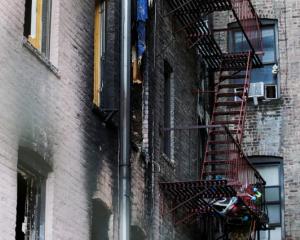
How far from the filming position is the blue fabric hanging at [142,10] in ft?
57.9

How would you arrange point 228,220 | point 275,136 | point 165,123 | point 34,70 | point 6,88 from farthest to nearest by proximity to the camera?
point 275,136
point 228,220
point 165,123
point 34,70
point 6,88

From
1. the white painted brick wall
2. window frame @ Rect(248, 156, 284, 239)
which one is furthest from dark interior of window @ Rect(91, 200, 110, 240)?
window frame @ Rect(248, 156, 284, 239)

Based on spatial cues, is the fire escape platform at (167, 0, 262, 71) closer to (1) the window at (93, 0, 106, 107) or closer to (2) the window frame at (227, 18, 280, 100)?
(2) the window frame at (227, 18, 280, 100)

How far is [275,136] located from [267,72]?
5.74 ft

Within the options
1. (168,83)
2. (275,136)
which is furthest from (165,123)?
(275,136)

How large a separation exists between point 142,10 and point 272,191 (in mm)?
7837

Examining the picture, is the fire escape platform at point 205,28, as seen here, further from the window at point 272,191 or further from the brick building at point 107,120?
the window at point 272,191

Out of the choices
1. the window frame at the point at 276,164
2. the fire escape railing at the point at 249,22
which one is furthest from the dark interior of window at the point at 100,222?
the window frame at the point at 276,164

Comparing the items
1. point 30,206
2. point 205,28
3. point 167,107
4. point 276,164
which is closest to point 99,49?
point 167,107

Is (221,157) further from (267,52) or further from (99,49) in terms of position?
(99,49)

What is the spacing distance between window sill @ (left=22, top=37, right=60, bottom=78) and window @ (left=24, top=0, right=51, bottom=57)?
264 millimetres

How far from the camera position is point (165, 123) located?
19.7m

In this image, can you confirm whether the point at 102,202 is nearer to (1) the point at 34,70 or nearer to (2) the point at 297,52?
(1) the point at 34,70

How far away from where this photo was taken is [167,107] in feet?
65.2
